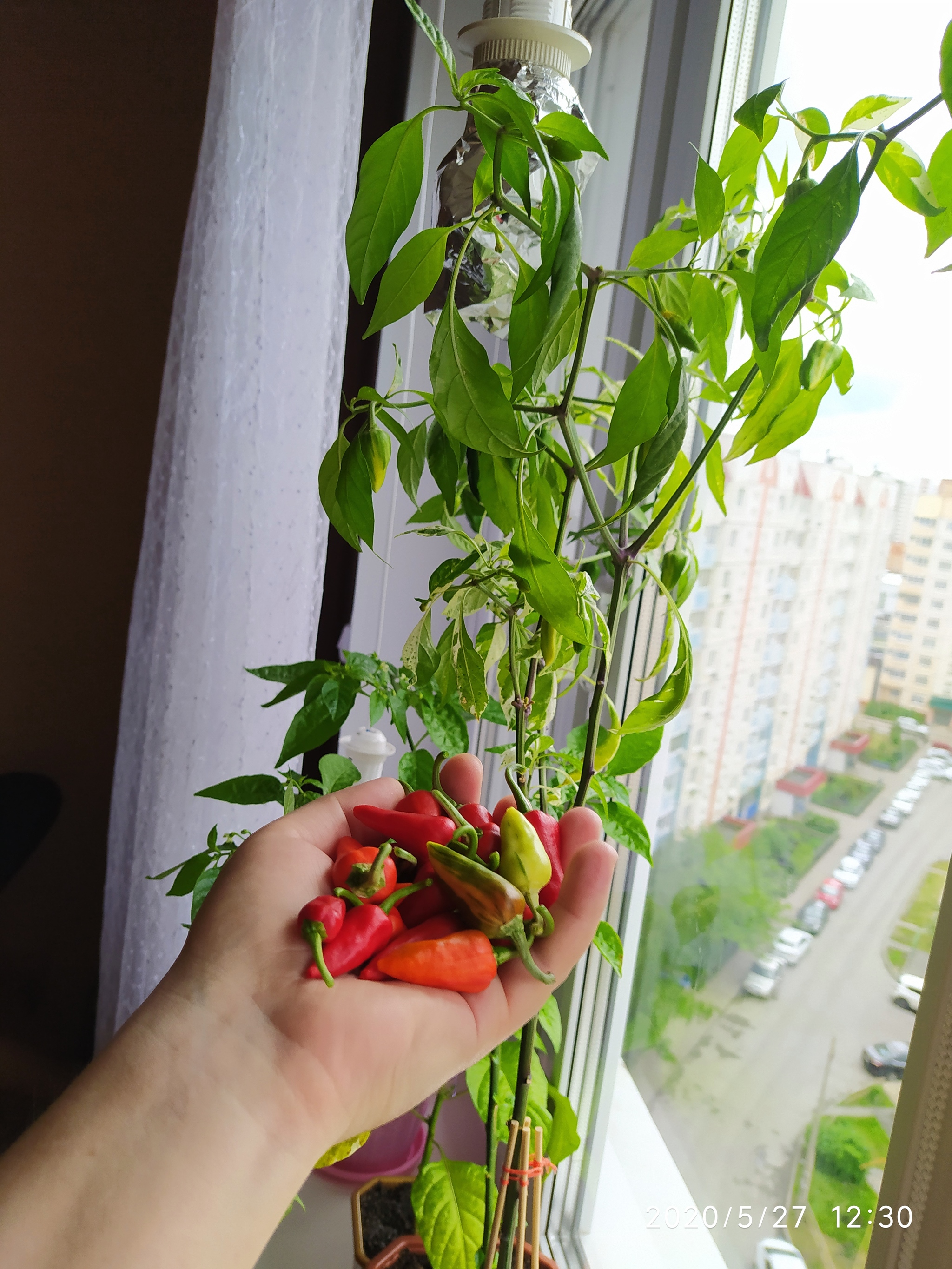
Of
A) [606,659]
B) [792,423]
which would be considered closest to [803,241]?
[792,423]

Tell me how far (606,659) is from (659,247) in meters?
0.28

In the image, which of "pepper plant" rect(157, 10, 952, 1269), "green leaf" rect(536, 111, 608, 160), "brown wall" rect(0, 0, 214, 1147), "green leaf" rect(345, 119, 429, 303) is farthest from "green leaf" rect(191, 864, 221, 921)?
"brown wall" rect(0, 0, 214, 1147)

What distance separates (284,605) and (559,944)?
90cm

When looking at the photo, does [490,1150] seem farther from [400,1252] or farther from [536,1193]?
[400,1252]

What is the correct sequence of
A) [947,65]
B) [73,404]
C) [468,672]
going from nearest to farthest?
[947,65], [468,672], [73,404]

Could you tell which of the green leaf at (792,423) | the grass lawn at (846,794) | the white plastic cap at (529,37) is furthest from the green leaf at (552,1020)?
the white plastic cap at (529,37)

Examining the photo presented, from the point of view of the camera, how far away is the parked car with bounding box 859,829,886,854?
0.71 meters

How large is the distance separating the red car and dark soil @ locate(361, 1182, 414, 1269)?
23.3 inches

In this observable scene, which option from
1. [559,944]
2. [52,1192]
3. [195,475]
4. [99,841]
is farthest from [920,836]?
[99,841]

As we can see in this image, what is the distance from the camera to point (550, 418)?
612 millimetres

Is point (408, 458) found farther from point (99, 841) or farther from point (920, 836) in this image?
point (99, 841)

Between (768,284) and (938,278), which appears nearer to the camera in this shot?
(768,284)

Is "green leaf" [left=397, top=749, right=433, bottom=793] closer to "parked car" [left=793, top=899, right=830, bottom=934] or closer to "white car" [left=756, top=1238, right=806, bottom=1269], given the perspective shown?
"parked car" [left=793, top=899, right=830, bottom=934]

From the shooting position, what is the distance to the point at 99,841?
2.07 metres
